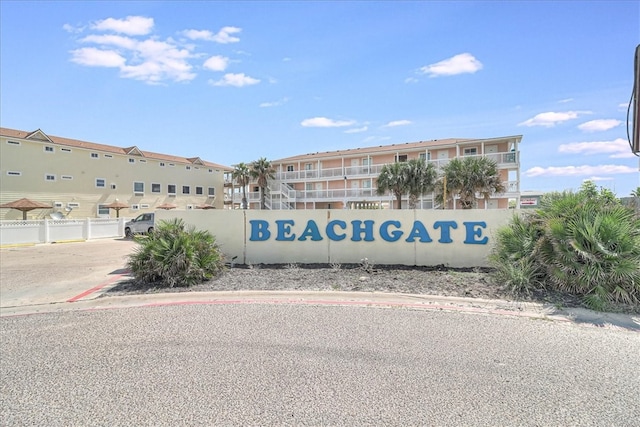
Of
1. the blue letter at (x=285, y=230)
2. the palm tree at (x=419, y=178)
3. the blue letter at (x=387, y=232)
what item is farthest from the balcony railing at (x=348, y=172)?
the blue letter at (x=285, y=230)

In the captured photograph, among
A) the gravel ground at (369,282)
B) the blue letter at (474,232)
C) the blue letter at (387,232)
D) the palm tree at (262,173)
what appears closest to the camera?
the gravel ground at (369,282)

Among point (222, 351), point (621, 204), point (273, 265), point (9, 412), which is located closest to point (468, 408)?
point (222, 351)

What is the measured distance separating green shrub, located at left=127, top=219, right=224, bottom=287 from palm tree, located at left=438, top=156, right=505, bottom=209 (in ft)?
70.1

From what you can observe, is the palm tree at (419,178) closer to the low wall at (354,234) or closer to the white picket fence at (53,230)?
the low wall at (354,234)

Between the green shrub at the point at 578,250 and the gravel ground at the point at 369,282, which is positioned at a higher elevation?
the green shrub at the point at 578,250

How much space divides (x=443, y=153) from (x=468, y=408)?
4001cm

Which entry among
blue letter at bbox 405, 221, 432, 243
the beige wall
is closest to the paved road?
blue letter at bbox 405, 221, 432, 243

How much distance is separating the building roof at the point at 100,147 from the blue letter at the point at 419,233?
1395 inches

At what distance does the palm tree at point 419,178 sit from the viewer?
31.7 meters

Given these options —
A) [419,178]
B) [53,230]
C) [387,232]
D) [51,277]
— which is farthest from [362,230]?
[419,178]

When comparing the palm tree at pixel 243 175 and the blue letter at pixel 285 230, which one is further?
the palm tree at pixel 243 175

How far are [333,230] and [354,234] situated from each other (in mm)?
598

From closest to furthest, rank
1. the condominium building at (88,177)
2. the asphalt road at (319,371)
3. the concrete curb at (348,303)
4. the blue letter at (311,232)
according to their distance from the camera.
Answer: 1. the asphalt road at (319,371)
2. the concrete curb at (348,303)
3. the blue letter at (311,232)
4. the condominium building at (88,177)

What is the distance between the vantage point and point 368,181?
142 feet
